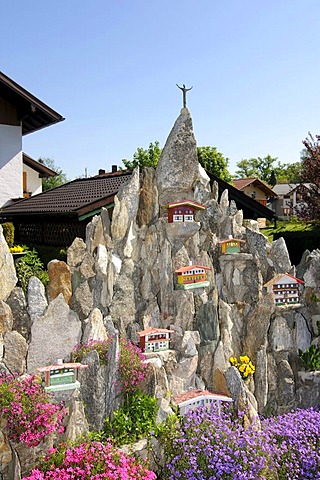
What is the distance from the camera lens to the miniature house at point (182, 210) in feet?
32.3

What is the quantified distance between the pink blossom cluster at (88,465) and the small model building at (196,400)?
1554 mm

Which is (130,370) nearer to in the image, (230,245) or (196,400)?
(196,400)

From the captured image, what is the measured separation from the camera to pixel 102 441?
284 inches

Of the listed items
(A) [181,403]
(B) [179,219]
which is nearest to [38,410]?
(A) [181,403]

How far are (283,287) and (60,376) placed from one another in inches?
206

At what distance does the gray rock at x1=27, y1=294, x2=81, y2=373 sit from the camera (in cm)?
769

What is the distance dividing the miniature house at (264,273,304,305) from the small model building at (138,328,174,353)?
8.41 ft

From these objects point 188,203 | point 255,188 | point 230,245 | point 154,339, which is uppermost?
point 255,188

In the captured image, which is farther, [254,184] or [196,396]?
[254,184]

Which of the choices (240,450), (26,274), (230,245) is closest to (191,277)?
(230,245)

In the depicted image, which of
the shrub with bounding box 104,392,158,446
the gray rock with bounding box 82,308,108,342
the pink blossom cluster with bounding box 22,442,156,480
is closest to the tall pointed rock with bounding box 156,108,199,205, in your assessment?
the gray rock with bounding box 82,308,108,342

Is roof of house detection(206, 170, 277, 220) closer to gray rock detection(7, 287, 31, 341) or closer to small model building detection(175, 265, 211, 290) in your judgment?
small model building detection(175, 265, 211, 290)

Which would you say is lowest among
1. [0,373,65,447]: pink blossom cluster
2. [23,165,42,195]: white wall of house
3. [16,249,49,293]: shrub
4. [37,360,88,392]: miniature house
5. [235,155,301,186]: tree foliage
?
[0,373,65,447]: pink blossom cluster

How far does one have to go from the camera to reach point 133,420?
7.65 m
